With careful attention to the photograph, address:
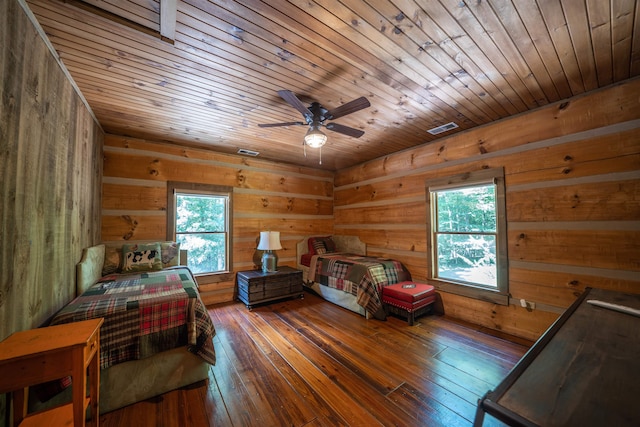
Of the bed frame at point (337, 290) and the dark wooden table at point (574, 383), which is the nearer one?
the dark wooden table at point (574, 383)

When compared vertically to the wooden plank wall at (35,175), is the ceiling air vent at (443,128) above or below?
above

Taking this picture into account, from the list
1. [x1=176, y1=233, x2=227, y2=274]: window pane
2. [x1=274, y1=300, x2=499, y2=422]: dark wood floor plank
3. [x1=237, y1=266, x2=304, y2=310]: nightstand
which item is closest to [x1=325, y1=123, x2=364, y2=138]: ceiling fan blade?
[x1=274, y1=300, x2=499, y2=422]: dark wood floor plank

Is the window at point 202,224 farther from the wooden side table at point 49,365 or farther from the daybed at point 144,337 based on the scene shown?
the wooden side table at point 49,365

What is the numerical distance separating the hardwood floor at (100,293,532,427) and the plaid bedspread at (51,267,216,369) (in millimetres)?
346

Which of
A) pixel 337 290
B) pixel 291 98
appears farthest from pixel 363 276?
pixel 291 98

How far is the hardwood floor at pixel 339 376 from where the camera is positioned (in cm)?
165

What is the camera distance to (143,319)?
1.82 m

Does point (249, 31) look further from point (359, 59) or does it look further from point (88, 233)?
point (88, 233)

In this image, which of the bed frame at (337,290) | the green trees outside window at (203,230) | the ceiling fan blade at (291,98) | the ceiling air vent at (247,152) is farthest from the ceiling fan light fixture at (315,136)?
the green trees outside window at (203,230)

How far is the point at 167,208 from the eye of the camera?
3680 mm

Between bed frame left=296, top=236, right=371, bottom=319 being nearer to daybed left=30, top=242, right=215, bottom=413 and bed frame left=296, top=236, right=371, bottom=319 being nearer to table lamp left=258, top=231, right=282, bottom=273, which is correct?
table lamp left=258, top=231, right=282, bottom=273

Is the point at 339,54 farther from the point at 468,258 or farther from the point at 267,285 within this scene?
the point at 267,285

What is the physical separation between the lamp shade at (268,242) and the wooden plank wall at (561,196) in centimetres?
269

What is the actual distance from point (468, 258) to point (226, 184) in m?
3.87
